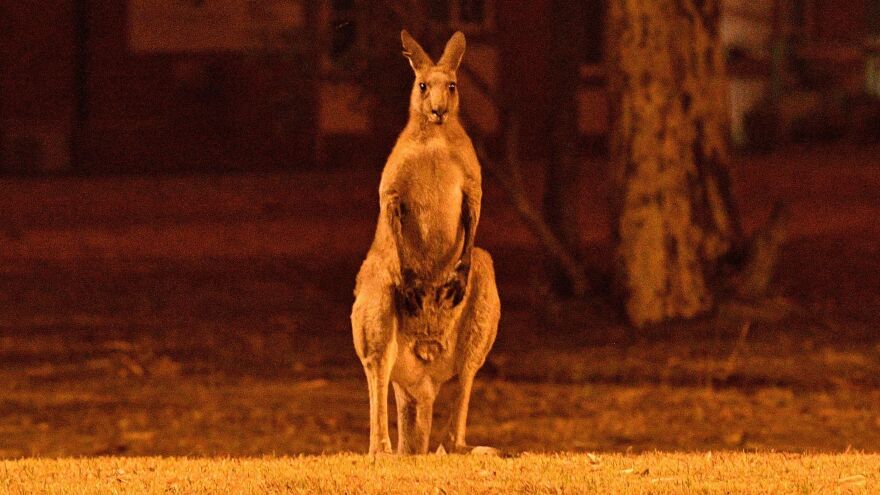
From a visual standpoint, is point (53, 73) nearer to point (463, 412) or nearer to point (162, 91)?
point (162, 91)

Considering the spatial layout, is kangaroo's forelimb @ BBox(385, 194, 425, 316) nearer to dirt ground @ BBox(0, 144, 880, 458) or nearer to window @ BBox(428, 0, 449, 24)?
dirt ground @ BBox(0, 144, 880, 458)

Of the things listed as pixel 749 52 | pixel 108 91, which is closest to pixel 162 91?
pixel 108 91

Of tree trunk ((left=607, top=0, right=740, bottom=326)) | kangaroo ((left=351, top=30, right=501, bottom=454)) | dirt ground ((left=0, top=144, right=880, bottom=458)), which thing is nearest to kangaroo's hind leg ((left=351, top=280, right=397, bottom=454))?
kangaroo ((left=351, top=30, right=501, bottom=454))

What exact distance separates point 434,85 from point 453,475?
1.64 meters

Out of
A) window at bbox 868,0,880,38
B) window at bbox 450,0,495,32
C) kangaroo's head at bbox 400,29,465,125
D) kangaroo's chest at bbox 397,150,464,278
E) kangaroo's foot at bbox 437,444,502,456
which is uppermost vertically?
kangaroo's head at bbox 400,29,465,125

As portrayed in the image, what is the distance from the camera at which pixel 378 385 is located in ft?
24.0

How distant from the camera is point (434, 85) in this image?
725 centimetres

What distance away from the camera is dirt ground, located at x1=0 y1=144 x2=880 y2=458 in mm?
11211

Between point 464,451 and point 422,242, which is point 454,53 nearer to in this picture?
point 422,242

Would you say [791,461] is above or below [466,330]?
Result: below

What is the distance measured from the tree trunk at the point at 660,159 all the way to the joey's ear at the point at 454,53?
618cm

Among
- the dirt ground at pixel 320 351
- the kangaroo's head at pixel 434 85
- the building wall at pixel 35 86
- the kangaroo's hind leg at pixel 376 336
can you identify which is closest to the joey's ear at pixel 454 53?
the kangaroo's head at pixel 434 85

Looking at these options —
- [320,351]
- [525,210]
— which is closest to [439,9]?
[525,210]

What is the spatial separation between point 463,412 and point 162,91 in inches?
839
